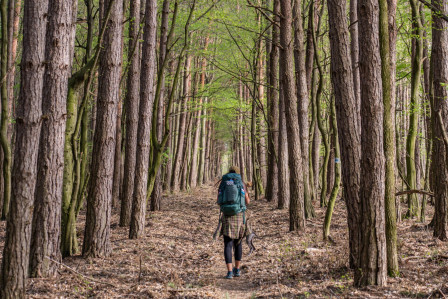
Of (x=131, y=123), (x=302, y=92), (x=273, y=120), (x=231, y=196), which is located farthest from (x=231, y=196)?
(x=273, y=120)

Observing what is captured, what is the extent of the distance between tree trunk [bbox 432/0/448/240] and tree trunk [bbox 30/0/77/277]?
6.72m

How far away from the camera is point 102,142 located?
6.90 m

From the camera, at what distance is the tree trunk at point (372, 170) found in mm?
4520

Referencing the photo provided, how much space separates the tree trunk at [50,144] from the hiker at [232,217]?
2653mm

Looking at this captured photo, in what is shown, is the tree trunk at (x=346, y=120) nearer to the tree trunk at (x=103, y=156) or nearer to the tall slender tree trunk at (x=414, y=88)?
the tall slender tree trunk at (x=414, y=88)

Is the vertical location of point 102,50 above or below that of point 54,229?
above

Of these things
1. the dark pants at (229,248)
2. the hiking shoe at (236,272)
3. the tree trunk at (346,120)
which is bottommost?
the hiking shoe at (236,272)

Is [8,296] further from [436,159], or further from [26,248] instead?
[436,159]

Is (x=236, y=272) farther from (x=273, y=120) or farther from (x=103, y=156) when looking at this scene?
(x=273, y=120)

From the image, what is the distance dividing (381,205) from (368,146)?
0.74 metres

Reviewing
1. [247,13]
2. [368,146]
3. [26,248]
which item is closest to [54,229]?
[26,248]

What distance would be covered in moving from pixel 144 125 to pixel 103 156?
263 cm

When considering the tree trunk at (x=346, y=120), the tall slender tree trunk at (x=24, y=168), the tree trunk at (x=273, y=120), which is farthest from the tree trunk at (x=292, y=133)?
the tall slender tree trunk at (x=24, y=168)

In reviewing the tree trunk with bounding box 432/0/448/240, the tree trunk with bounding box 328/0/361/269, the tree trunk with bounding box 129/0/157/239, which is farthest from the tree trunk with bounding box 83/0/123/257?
the tree trunk with bounding box 432/0/448/240
